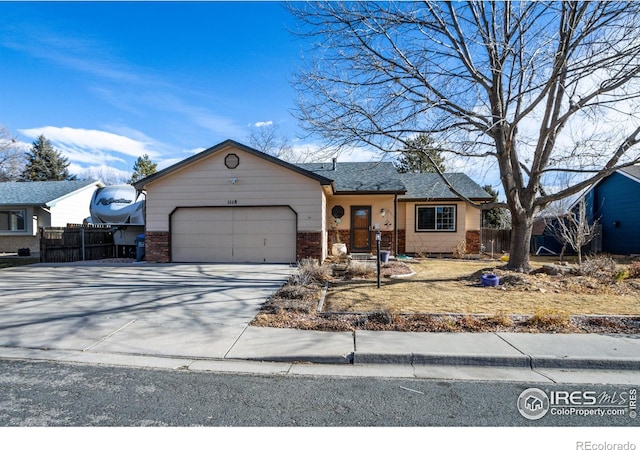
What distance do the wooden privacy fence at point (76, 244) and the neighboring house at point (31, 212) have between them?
18.3ft

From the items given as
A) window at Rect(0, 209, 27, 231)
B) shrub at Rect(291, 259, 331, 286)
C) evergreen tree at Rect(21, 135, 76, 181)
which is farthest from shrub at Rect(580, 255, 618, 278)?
evergreen tree at Rect(21, 135, 76, 181)

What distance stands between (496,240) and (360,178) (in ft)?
27.5

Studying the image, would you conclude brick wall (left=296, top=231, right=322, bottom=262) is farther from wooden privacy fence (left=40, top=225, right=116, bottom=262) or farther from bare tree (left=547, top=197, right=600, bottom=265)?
wooden privacy fence (left=40, top=225, right=116, bottom=262)

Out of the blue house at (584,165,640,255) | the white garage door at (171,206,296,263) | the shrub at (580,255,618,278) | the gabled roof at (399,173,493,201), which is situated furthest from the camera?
the blue house at (584,165,640,255)

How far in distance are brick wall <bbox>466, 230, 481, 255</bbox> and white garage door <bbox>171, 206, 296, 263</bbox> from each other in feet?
32.2

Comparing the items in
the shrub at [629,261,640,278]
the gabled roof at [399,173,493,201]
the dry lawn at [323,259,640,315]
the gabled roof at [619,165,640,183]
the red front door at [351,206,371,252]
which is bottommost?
the dry lawn at [323,259,640,315]

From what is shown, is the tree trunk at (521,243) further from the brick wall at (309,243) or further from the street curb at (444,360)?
the street curb at (444,360)

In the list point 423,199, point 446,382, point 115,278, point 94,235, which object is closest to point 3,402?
point 446,382

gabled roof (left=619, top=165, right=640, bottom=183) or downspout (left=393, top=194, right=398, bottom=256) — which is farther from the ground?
gabled roof (left=619, top=165, right=640, bottom=183)

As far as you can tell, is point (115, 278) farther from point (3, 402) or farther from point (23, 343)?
point (3, 402)

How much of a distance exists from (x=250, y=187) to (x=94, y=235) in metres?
9.07

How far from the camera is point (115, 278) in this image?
397 inches

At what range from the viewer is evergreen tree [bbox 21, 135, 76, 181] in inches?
1581

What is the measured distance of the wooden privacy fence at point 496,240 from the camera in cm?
1894
